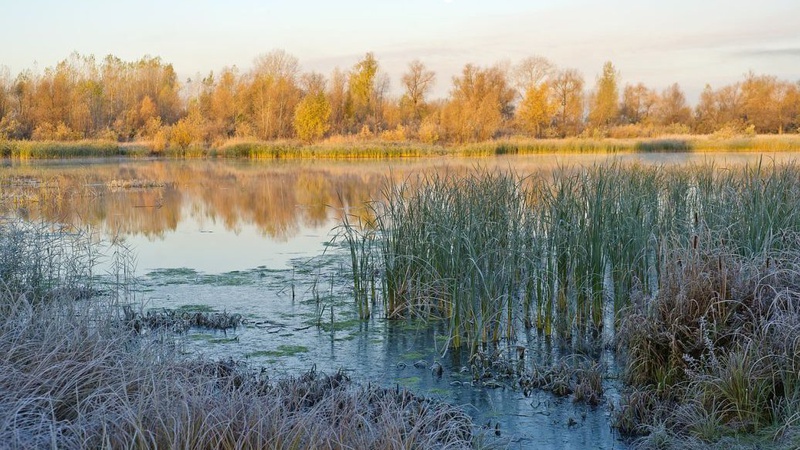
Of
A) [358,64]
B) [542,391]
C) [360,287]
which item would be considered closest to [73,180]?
[360,287]

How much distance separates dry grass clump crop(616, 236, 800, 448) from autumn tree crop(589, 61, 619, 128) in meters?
57.2

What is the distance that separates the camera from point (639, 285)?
539cm

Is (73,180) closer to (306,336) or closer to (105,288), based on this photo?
(105,288)

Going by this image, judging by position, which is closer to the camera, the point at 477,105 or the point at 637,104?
the point at 477,105

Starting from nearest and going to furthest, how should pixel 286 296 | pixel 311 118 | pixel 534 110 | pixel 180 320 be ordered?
pixel 180 320 < pixel 286 296 < pixel 311 118 < pixel 534 110

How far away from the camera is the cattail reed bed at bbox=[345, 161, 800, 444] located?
3.77m

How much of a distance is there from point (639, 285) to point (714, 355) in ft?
4.95

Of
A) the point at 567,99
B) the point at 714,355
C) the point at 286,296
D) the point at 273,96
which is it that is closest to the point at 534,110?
the point at 567,99

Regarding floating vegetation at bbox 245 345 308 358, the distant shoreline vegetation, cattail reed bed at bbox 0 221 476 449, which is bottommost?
floating vegetation at bbox 245 345 308 358

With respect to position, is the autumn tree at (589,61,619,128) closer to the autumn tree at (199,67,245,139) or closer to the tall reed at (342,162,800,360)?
the autumn tree at (199,67,245,139)

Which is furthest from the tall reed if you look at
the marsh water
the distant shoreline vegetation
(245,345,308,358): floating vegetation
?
the distant shoreline vegetation

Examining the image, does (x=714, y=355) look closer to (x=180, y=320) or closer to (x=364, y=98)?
(x=180, y=320)

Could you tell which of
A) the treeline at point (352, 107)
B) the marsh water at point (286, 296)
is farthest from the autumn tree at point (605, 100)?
the marsh water at point (286, 296)

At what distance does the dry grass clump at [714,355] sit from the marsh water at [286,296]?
31cm
